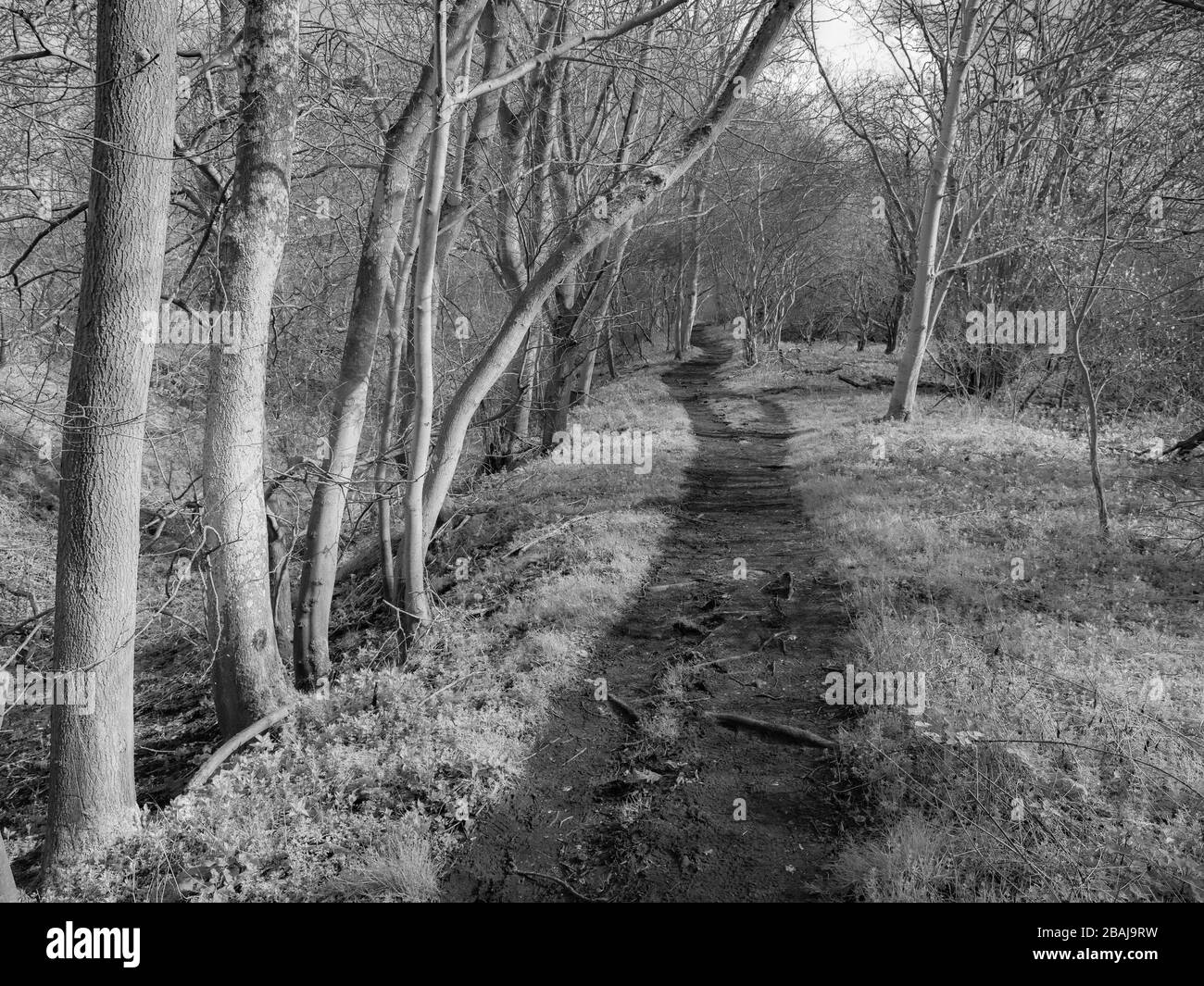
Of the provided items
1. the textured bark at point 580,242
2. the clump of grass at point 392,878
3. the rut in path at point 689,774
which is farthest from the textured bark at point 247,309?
the rut in path at point 689,774

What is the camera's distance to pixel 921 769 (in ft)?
15.5

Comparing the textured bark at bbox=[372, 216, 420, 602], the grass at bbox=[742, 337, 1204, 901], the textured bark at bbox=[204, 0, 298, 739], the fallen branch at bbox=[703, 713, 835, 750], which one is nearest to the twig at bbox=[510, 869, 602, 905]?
the grass at bbox=[742, 337, 1204, 901]

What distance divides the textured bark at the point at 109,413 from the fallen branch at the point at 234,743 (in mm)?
527

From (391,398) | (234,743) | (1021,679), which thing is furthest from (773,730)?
(391,398)

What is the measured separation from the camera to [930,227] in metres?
15.0

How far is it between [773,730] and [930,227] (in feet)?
43.1

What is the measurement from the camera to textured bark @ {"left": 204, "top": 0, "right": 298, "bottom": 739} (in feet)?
18.3

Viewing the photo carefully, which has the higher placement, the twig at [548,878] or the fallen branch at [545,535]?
the fallen branch at [545,535]

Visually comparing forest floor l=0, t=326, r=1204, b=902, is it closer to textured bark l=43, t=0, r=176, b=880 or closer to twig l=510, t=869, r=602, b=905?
twig l=510, t=869, r=602, b=905

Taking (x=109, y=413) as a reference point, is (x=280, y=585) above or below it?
below

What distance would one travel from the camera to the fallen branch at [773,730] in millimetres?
5270

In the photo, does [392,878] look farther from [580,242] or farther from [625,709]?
[580,242]

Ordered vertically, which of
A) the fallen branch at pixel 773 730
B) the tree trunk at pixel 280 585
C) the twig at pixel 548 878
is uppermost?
the tree trunk at pixel 280 585

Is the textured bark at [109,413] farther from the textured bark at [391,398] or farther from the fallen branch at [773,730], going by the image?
the fallen branch at [773,730]
